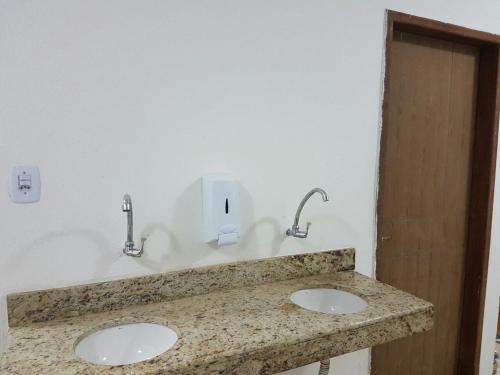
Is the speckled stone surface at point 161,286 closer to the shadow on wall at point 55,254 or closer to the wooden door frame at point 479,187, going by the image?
the shadow on wall at point 55,254

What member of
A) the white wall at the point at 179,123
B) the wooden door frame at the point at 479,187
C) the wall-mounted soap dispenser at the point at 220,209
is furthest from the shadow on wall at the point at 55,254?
the wooden door frame at the point at 479,187

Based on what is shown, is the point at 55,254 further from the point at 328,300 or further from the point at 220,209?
the point at 328,300

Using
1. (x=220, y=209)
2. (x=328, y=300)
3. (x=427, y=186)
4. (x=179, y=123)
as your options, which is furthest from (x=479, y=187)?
(x=179, y=123)

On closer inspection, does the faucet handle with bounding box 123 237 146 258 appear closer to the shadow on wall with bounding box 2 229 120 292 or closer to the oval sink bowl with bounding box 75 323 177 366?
the shadow on wall with bounding box 2 229 120 292

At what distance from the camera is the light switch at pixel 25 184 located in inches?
39.8

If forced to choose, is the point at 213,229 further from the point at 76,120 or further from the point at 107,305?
the point at 76,120

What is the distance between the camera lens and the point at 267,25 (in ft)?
4.26

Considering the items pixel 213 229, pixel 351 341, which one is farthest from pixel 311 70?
pixel 351 341

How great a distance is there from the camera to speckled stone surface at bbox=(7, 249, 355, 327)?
3.37ft

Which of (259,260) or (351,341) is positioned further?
(259,260)

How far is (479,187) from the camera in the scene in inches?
75.3

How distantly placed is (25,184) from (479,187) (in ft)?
6.59

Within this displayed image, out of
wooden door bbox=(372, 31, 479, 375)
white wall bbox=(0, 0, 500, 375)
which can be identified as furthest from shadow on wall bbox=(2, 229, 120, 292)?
wooden door bbox=(372, 31, 479, 375)

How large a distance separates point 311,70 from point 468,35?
88 centimetres
